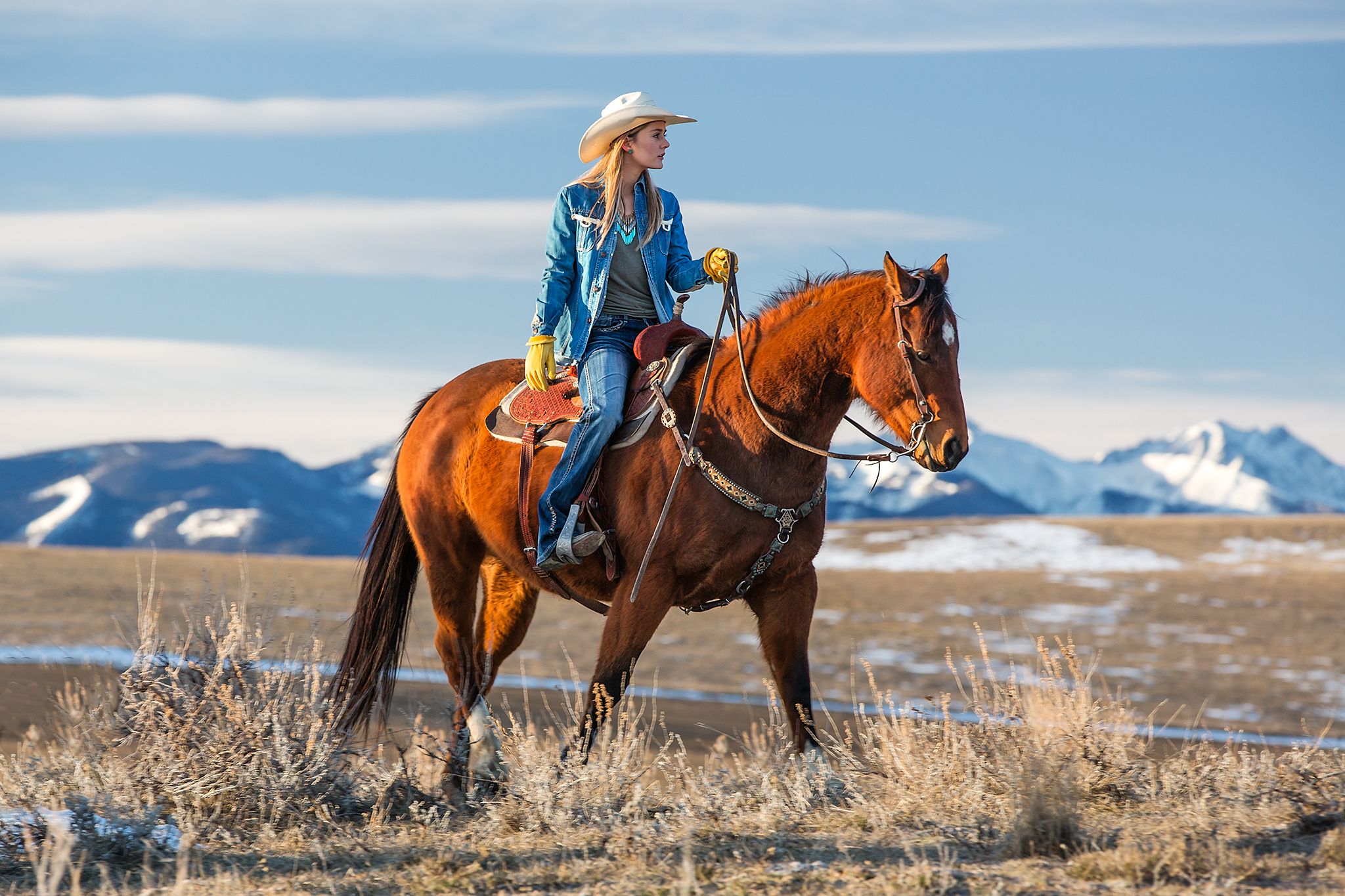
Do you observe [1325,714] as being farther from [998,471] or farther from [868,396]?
[998,471]

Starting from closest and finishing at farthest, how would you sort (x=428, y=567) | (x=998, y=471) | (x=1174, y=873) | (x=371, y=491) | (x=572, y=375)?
1. (x=1174, y=873)
2. (x=572, y=375)
3. (x=428, y=567)
4. (x=371, y=491)
5. (x=998, y=471)

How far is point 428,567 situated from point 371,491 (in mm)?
146757

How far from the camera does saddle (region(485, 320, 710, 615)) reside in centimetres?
542

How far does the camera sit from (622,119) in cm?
560

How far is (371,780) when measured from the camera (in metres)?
5.95

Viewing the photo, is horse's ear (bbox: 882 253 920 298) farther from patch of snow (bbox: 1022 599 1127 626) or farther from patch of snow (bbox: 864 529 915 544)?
patch of snow (bbox: 864 529 915 544)

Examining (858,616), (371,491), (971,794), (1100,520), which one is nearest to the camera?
(971,794)

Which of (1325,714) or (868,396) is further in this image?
(1325,714)

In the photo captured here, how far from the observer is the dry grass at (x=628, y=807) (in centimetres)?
440

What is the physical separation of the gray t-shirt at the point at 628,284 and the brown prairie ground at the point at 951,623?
6.48m

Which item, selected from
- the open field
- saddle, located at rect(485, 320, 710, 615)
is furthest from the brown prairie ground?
saddle, located at rect(485, 320, 710, 615)

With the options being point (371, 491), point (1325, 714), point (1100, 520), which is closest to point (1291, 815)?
point (1325, 714)

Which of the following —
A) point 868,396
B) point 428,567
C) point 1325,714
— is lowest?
point 1325,714

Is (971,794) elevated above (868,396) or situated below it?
below
